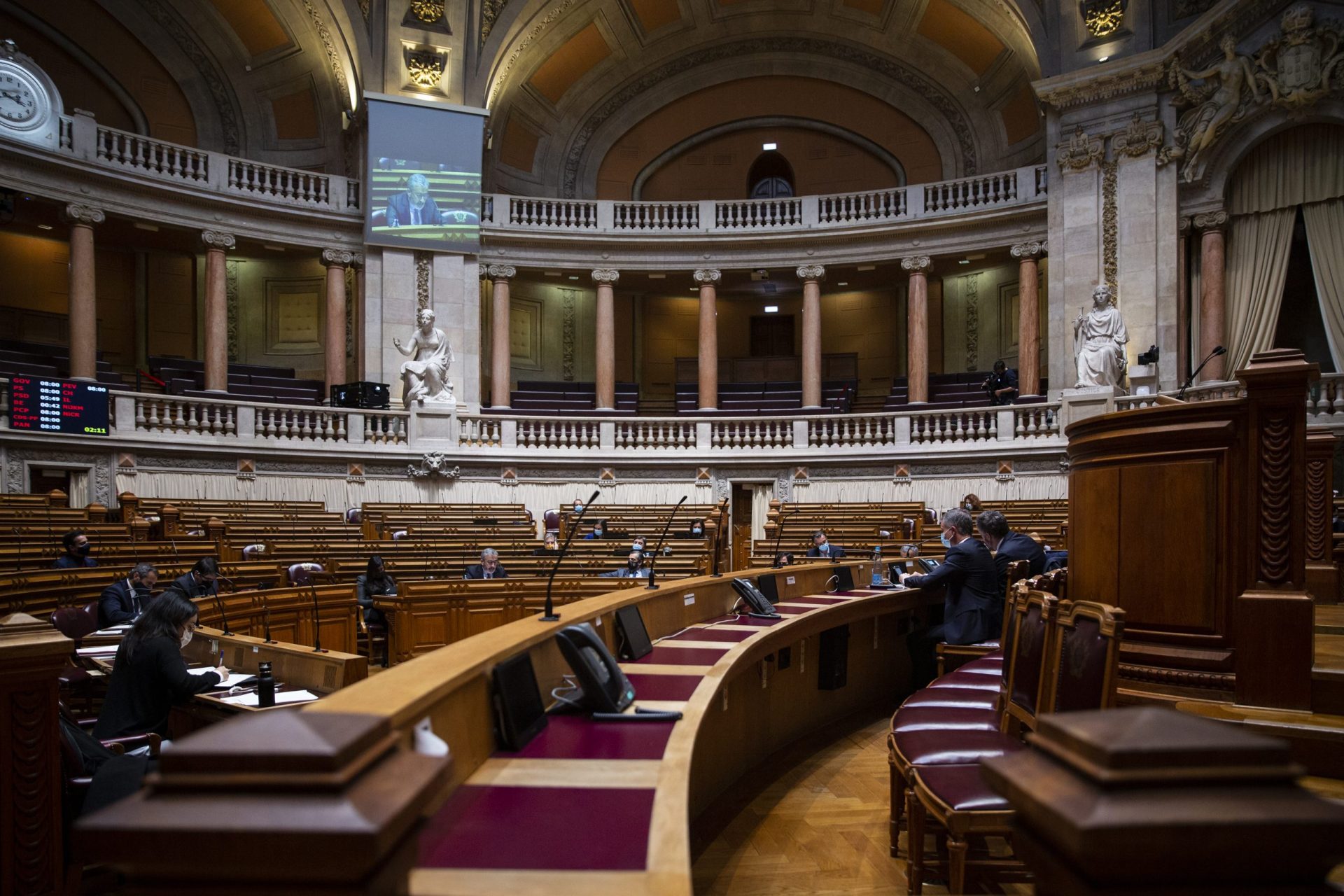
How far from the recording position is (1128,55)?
520 inches

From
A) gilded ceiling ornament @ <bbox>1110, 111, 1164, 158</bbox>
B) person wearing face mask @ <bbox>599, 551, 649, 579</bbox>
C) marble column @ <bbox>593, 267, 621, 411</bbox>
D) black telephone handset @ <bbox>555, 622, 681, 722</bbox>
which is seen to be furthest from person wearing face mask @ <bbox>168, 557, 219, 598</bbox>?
gilded ceiling ornament @ <bbox>1110, 111, 1164, 158</bbox>

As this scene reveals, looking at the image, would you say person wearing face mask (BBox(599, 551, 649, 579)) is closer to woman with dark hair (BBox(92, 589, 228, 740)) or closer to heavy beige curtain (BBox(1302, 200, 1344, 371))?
woman with dark hair (BBox(92, 589, 228, 740))

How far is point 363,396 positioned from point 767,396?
7.81 meters

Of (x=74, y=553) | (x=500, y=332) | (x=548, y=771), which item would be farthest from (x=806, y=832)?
(x=500, y=332)

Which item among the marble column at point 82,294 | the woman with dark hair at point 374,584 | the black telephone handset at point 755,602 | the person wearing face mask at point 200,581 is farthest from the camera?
the marble column at point 82,294

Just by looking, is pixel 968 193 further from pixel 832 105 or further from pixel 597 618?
pixel 597 618

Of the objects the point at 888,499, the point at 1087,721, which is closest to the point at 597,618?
the point at 1087,721

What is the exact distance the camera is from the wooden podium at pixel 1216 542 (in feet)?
8.94

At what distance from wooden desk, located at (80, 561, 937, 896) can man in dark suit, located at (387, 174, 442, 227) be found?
12.3 meters

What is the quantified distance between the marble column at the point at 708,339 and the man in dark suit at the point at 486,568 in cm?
847

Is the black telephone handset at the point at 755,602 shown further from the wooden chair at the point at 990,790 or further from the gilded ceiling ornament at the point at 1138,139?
the gilded ceiling ornament at the point at 1138,139

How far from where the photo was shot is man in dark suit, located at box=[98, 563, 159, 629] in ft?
17.4

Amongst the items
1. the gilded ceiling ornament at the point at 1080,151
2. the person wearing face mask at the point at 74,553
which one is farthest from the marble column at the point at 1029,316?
the person wearing face mask at the point at 74,553

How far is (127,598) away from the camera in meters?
5.43
